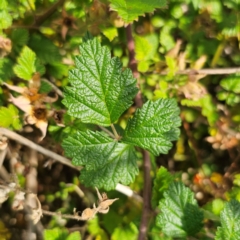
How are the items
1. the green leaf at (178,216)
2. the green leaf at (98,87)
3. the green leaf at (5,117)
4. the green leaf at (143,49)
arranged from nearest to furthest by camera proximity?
the green leaf at (98,87), the green leaf at (178,216), the green leaf at (5,117), the green leaf at (143,49)

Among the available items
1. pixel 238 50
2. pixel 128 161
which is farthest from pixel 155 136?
pixel 238 50

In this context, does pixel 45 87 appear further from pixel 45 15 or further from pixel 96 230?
pixel 96 230

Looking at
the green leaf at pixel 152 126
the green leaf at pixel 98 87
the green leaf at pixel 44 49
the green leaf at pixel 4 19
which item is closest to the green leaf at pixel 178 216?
the green leaf at pixel 152 126

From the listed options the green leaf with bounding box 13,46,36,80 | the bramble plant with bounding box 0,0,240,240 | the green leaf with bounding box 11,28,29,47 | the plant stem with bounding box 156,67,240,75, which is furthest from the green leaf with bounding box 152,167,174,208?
the green leaf with bounding box 11,28,29,47

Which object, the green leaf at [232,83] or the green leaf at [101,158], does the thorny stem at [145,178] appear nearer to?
the green leaf at [101,158]

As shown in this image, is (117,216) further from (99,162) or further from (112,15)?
(112,15)

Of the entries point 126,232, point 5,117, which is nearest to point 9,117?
point 5,117

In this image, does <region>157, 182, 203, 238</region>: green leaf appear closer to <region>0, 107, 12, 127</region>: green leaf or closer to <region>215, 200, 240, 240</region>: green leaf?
<region>215, 200, 240, 240</region>: green leaf
